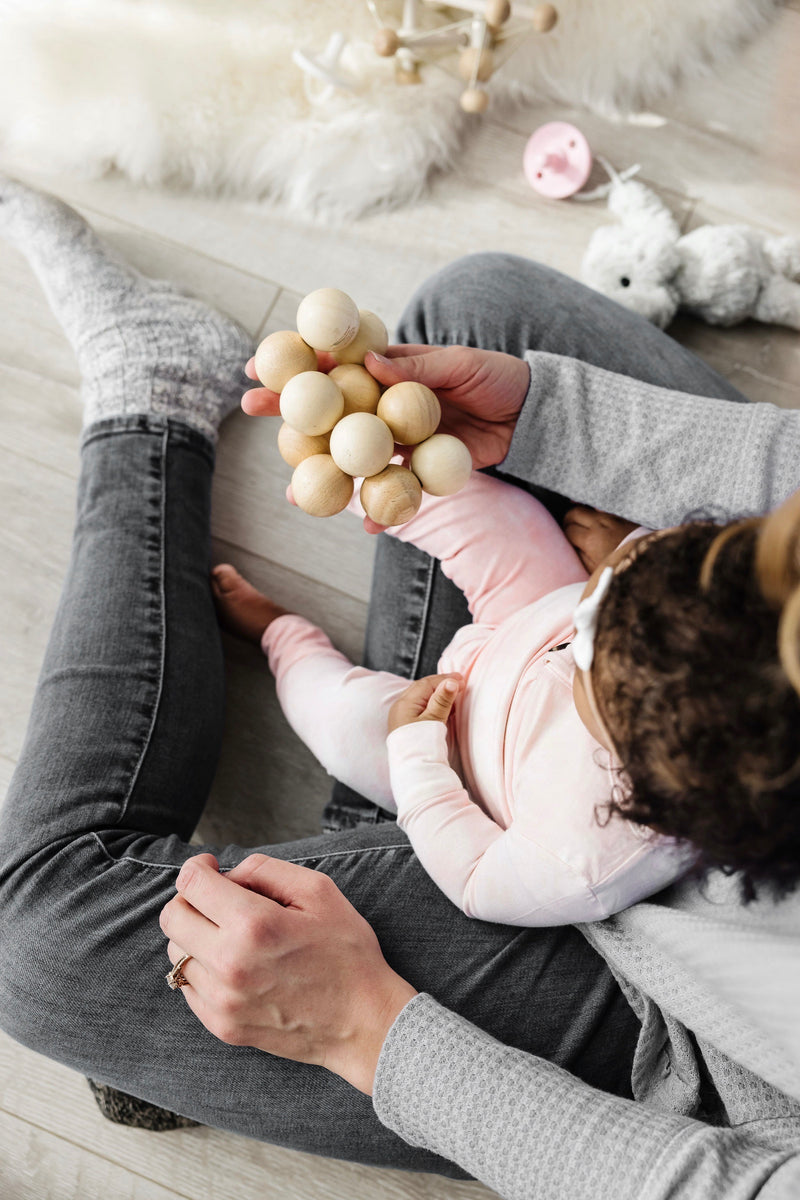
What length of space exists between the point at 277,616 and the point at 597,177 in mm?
676

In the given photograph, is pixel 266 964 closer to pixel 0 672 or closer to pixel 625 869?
pixel 625 869

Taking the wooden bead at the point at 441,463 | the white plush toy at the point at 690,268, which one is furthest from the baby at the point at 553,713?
the white plush toy at the point at 690,268

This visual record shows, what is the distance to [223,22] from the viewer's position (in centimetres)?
102

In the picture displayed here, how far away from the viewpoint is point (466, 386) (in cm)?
66

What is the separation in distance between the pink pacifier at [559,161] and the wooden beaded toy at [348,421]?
56cm

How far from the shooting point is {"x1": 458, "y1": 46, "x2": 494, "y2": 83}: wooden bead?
0.96m

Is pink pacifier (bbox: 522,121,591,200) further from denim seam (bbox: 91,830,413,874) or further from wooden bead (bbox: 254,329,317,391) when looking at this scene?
denim seam (bbox: 91,830,413,874)

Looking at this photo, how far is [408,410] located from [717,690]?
27 centimetres

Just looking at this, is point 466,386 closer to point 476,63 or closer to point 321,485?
point 321,485

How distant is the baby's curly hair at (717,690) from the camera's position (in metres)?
0.43

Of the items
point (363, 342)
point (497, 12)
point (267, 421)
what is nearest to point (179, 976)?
point (363, 342)

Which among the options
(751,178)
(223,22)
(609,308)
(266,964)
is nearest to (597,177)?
(751,178)

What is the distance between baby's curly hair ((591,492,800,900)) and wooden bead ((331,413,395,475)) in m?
0.18

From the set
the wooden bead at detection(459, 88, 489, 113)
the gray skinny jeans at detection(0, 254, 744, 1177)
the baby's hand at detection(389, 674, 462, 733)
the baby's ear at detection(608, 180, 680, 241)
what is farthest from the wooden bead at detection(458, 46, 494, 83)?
the baby's hand at detection(389, 674, 462, 733)
